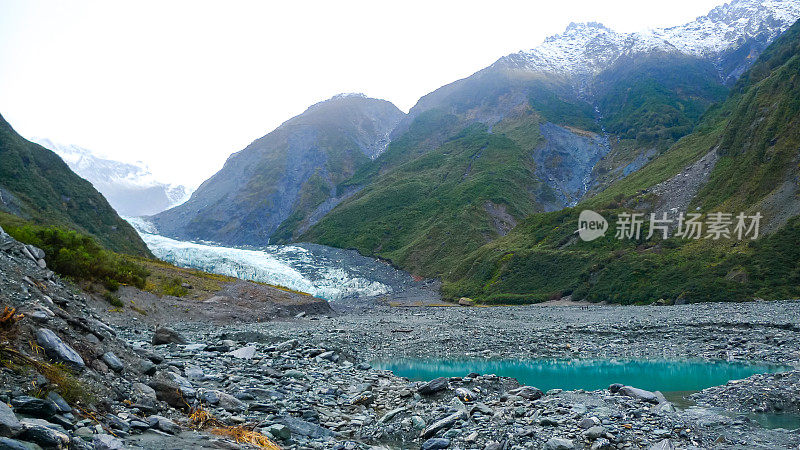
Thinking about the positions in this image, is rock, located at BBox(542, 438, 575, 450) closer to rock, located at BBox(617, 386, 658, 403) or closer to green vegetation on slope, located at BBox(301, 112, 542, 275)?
rock, located at BBox(617, 386, 658, 403)

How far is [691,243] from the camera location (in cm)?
5791

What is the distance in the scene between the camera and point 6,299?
7.92 meters

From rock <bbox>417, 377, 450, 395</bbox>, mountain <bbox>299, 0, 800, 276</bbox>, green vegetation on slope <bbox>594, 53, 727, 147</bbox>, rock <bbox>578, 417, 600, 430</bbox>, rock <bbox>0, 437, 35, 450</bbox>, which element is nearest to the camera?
rock <bbox>0, 437, 35, 450</bbox>

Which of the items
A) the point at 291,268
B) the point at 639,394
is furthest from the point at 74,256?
the point at 291,268

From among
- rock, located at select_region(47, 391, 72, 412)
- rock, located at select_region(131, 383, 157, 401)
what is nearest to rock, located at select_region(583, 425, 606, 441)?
rock, located at select_region(131, 383, 157, 401)

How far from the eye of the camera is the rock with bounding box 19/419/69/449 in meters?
5.11

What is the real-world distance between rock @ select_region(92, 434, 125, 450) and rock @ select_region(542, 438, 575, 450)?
7.79 metres

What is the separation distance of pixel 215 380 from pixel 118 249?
2291 inches

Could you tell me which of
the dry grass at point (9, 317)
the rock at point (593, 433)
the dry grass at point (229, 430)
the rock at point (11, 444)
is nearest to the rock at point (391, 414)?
the dry grass at point (229, 430)

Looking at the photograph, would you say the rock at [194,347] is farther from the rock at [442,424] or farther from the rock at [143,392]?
the rock at [442,424]

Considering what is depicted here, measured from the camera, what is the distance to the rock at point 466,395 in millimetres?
12664

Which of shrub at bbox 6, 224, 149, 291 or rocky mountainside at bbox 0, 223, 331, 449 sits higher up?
shrub at bbox 6, 224, 149, 291

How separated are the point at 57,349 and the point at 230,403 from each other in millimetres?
3924

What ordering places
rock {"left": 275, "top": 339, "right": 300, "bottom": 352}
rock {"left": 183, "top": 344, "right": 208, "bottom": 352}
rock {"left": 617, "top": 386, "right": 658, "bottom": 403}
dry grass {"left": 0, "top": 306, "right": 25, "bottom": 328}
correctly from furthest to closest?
rock {"left": 275, "top": 339, "right": 300, "bottom": 352}, rock {"left": 183, "top": 344, "right": 208, "bottom": 352}, rock {"left": 617, "top": 386, "right": 658, "bottom": 403}, dry grass {"left": 0, "top": 306, "right": 25, "bottom": 328}
